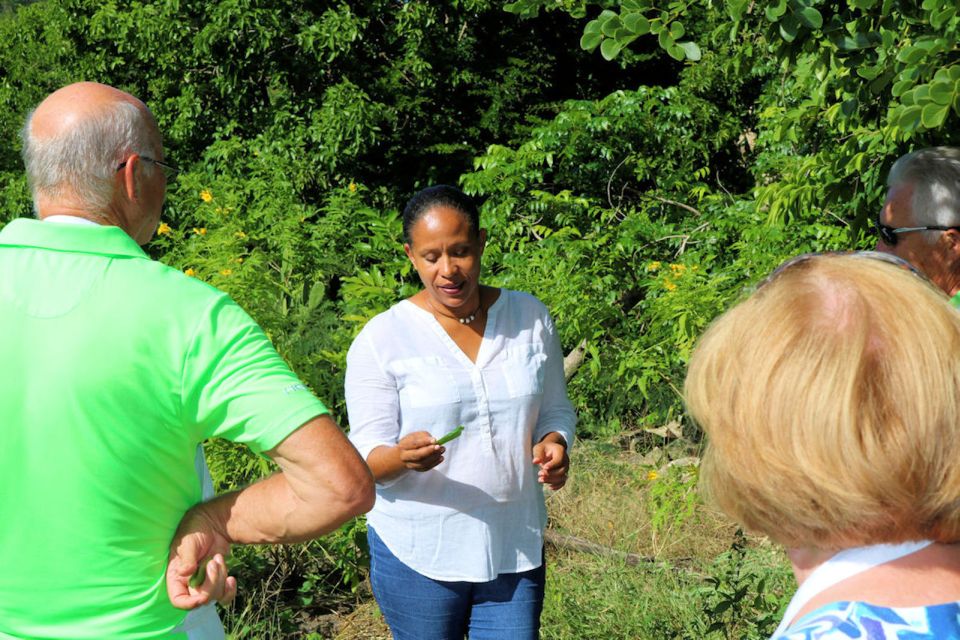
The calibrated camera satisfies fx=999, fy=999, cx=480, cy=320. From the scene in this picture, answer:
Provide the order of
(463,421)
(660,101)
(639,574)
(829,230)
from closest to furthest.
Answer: (463,421), (639,574), (829,230), (660,101)

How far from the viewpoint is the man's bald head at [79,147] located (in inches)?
70.2

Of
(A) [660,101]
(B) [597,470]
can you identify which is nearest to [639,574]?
(B) [597,470]

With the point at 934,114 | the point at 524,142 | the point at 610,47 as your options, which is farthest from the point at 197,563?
the point at 524,142

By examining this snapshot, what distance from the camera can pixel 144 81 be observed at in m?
10.8

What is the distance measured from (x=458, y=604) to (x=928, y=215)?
167 cm

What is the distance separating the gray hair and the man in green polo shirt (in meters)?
1.78

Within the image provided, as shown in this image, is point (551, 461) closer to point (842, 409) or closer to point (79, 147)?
point (79, 147)

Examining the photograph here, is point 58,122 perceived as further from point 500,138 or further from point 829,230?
point 500,138

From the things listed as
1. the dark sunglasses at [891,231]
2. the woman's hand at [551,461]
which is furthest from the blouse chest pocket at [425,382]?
the dark sunglasses at [891,231]

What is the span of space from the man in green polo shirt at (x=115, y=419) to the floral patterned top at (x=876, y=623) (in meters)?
0.84

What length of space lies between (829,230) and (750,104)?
5.45m

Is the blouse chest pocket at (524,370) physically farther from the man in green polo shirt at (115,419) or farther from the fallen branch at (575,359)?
the fallen branch at (575,359)

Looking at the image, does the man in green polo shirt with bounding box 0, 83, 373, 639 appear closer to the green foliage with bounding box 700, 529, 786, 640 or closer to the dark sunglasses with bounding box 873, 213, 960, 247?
the dark sunglasses with bounding box 873, 213, 960, 247

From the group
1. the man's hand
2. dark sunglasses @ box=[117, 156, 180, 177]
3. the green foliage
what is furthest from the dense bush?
the man's hand
